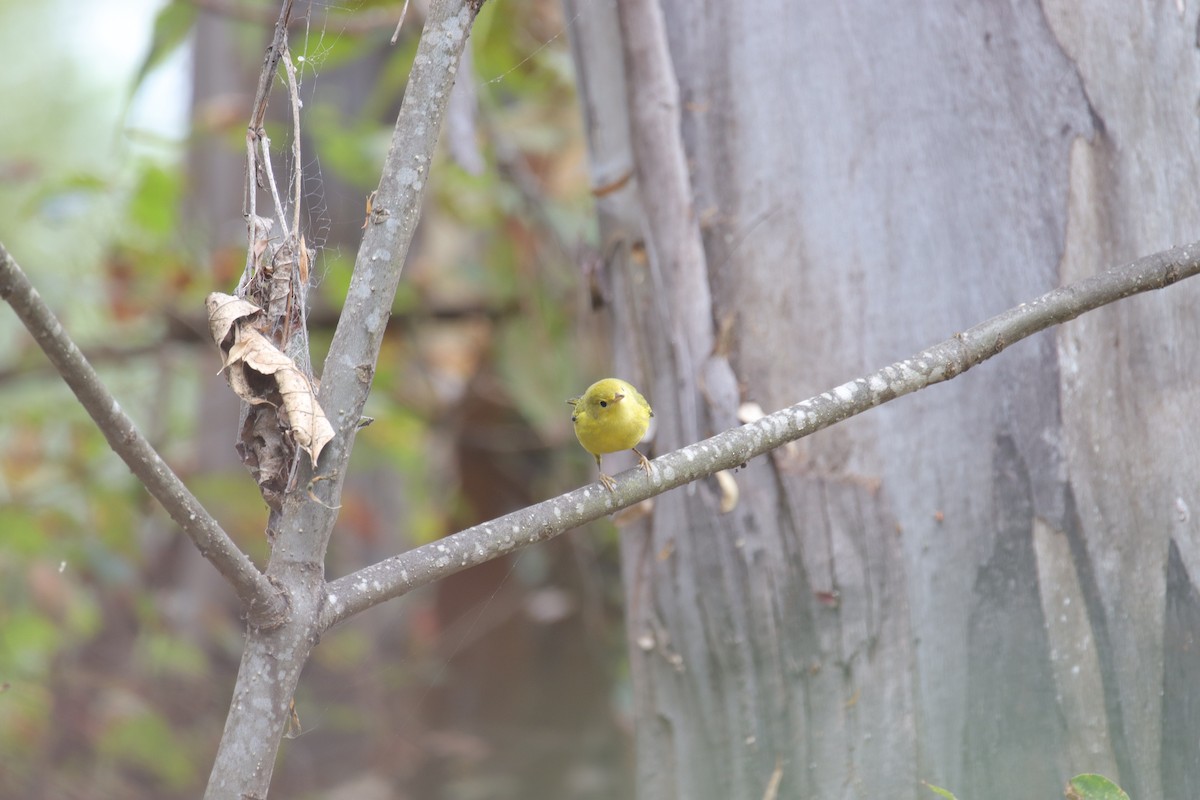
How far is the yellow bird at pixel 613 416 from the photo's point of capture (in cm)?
183

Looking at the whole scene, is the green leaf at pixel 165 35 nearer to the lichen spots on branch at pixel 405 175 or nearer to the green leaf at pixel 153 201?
the green leaf at pixel 153 201

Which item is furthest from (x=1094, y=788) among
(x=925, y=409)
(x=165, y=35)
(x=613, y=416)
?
(x=165, y=35)

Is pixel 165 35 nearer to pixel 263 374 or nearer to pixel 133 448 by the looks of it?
pixel 263 374

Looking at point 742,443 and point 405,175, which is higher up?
point 405,175

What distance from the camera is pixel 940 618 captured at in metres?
1.59

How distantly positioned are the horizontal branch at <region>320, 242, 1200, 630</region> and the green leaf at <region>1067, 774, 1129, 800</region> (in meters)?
0.55

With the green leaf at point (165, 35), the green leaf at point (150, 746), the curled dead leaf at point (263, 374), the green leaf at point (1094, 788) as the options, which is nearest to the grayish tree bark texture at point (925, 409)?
the green leaf at point (1094, 788)

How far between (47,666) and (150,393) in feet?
4.89

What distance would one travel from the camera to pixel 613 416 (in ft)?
6.07

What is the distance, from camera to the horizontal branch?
1087 millimetres

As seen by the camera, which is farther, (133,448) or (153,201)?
(153,201)

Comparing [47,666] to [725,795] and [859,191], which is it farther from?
[859,191]

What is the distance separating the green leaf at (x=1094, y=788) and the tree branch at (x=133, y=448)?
40.0 inches

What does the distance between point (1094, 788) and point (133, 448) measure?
121 centimetres
